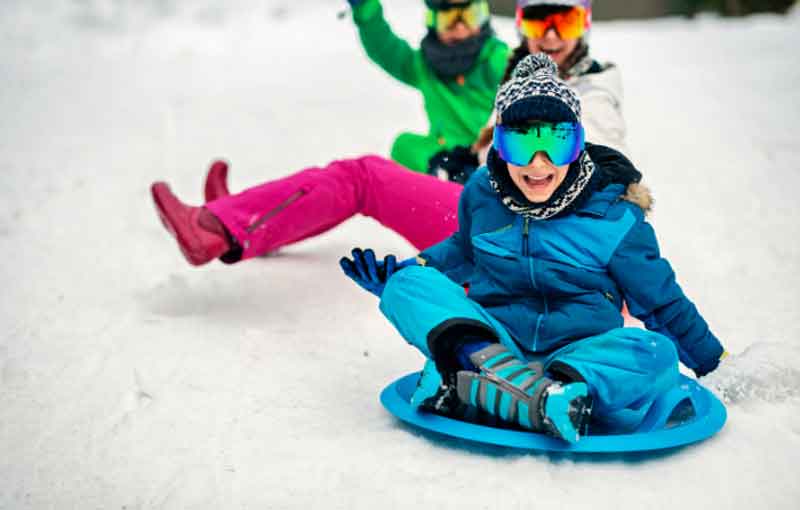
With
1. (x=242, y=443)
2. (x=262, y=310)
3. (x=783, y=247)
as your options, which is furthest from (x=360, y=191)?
(x=783, y=247)

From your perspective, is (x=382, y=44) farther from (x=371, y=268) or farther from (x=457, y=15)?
(x=371, y=268)

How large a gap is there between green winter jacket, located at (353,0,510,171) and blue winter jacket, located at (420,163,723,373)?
2203 millimetres

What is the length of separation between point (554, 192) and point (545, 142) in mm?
143

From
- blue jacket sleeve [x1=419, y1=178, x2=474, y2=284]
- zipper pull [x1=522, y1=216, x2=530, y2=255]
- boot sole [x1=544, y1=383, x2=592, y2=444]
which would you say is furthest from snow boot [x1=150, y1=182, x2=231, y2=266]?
boot sole [x1=544, y1=383, x2=592, y2=444]

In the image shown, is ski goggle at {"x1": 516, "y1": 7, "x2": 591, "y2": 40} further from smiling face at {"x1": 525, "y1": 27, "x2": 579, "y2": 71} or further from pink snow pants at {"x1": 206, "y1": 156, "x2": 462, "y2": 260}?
pink snow pants at {"x1": 206, "y1": 156, "x2": 462, "y2": 260}

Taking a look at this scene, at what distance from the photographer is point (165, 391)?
305 cm

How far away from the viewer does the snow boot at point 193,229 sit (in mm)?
3451

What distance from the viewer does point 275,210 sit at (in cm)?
364

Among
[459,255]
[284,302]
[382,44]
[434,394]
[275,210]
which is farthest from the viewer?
[382,44]

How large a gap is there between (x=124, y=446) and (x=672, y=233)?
3.23m

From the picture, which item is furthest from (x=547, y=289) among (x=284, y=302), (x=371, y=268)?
→ (x=284, y=302)

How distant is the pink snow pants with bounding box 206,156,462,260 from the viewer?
3.61m

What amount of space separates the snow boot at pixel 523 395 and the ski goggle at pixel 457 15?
9.14ft

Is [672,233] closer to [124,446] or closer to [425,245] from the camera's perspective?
[425,245]
